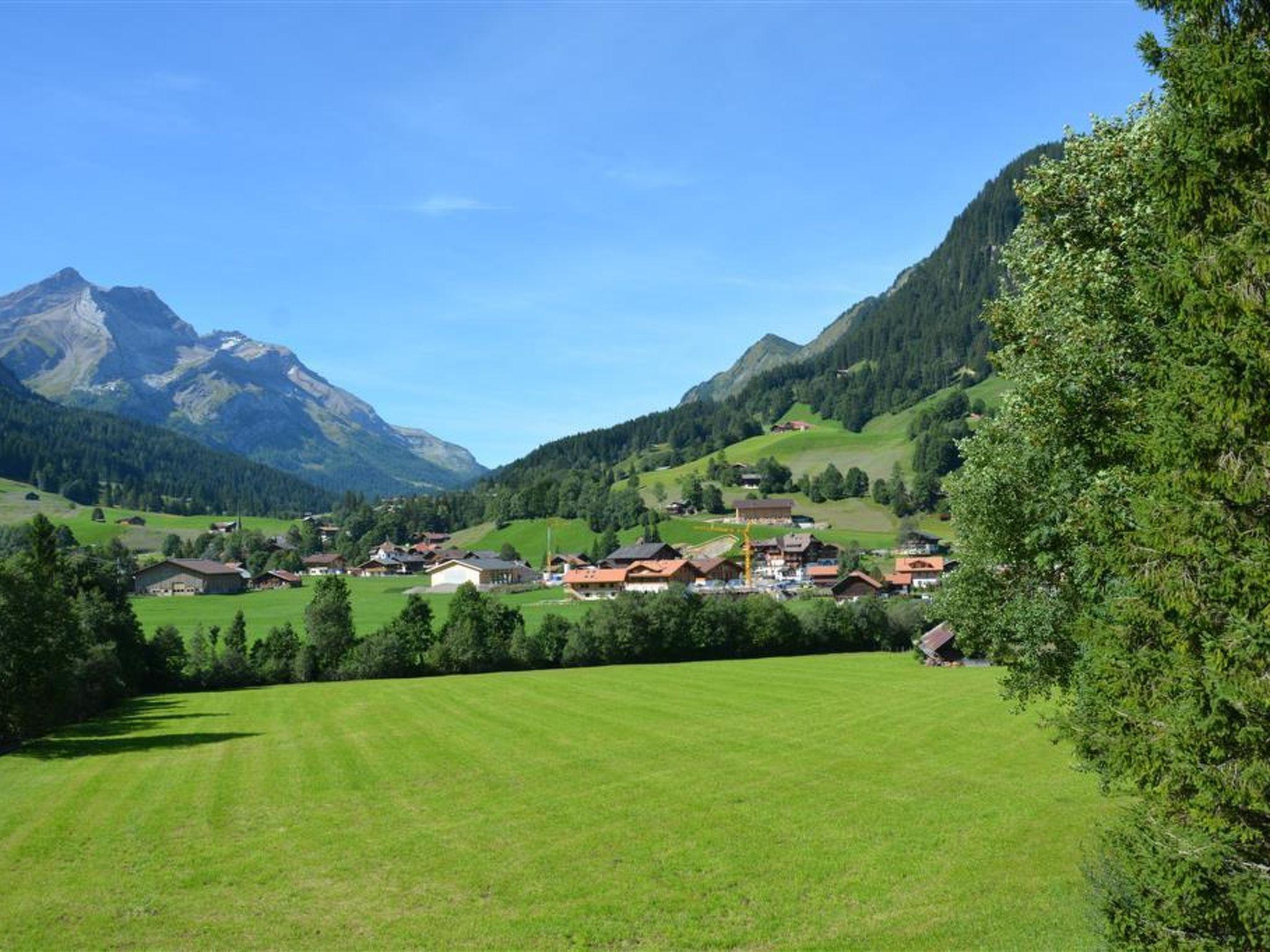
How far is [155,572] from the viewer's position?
188 metres

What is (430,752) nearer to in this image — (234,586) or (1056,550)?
(1056,550)

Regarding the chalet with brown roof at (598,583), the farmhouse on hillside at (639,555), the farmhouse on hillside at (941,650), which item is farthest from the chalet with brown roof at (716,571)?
the farmhouse on hillside at (941,650)

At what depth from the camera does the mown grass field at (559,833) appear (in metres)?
23.2

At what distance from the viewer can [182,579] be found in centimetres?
18825

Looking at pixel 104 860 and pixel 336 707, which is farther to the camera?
pixel 336 707

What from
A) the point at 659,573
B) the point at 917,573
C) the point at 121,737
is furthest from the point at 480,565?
the point at 121,737

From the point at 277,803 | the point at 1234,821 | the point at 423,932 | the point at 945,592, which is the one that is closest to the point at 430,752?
the point at 277,803

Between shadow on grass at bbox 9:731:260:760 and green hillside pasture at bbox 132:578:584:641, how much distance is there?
173 feet

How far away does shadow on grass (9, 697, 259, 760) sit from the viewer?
2184 inches

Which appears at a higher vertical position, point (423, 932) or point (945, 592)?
point (945, 592)

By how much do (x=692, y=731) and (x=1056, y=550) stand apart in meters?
37.7

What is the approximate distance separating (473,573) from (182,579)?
59.5 m

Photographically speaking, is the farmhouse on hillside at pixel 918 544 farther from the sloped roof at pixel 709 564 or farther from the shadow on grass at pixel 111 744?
the shadow on grass at pixel 111 744

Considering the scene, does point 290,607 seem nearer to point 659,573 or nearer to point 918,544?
point 659,573
